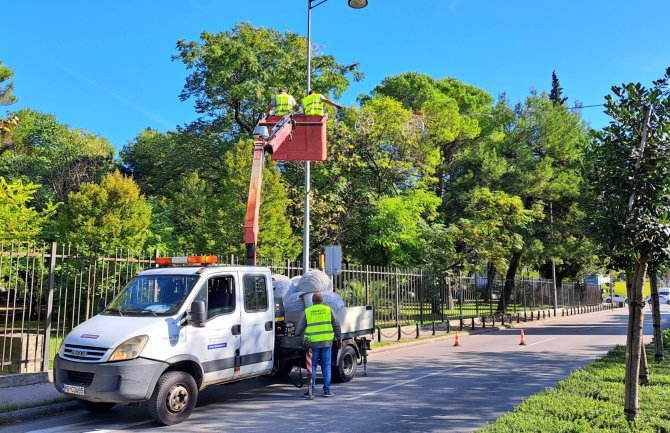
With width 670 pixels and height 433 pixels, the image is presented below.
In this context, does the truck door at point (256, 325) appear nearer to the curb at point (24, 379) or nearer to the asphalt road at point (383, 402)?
the asphalt road at point (383, 402)

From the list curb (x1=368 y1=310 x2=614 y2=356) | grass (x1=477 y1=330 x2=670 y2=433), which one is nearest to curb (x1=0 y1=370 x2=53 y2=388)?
grass (x1=477 y1=330 x2=670 y2=433)

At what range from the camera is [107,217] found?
76.0ft

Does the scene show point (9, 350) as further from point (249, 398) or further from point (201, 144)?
point (201, 144)

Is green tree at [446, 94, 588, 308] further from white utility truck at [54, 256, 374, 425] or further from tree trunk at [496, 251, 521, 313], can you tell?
white utility truck at [54, 256, 374, 425]

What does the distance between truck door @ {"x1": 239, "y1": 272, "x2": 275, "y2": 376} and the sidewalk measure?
291cm

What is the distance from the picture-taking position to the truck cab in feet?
22.2

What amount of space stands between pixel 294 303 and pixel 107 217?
53.4 feet

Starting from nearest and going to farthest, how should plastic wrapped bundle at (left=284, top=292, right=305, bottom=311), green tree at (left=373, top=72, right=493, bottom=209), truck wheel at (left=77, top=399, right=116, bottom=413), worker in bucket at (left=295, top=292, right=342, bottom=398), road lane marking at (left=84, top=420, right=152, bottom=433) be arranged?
road lane marking at (left=84, top=420, right=152, bottom=433) < truck wheel at (left=77, top=399, right=116, bottom=413) < worker in bucket at (left=295, top=292, right=342, bottom=398) < plastic wrapped bundle at (left=284, top=292, right=305, bottom=311) < green tree at (left=373, top=72, right=493, bottom=209)

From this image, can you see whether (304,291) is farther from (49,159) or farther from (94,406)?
(49,159)

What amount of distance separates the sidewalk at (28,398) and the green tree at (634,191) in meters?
8.33

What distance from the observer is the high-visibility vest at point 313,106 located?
1438cm

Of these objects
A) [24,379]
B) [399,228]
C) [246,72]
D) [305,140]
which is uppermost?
[246,72]

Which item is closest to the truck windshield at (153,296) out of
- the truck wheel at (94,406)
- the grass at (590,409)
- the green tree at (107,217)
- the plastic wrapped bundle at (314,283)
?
Result: the truck wheel at (94,406)

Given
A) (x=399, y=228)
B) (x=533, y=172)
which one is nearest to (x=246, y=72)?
(x=399, y=228)
